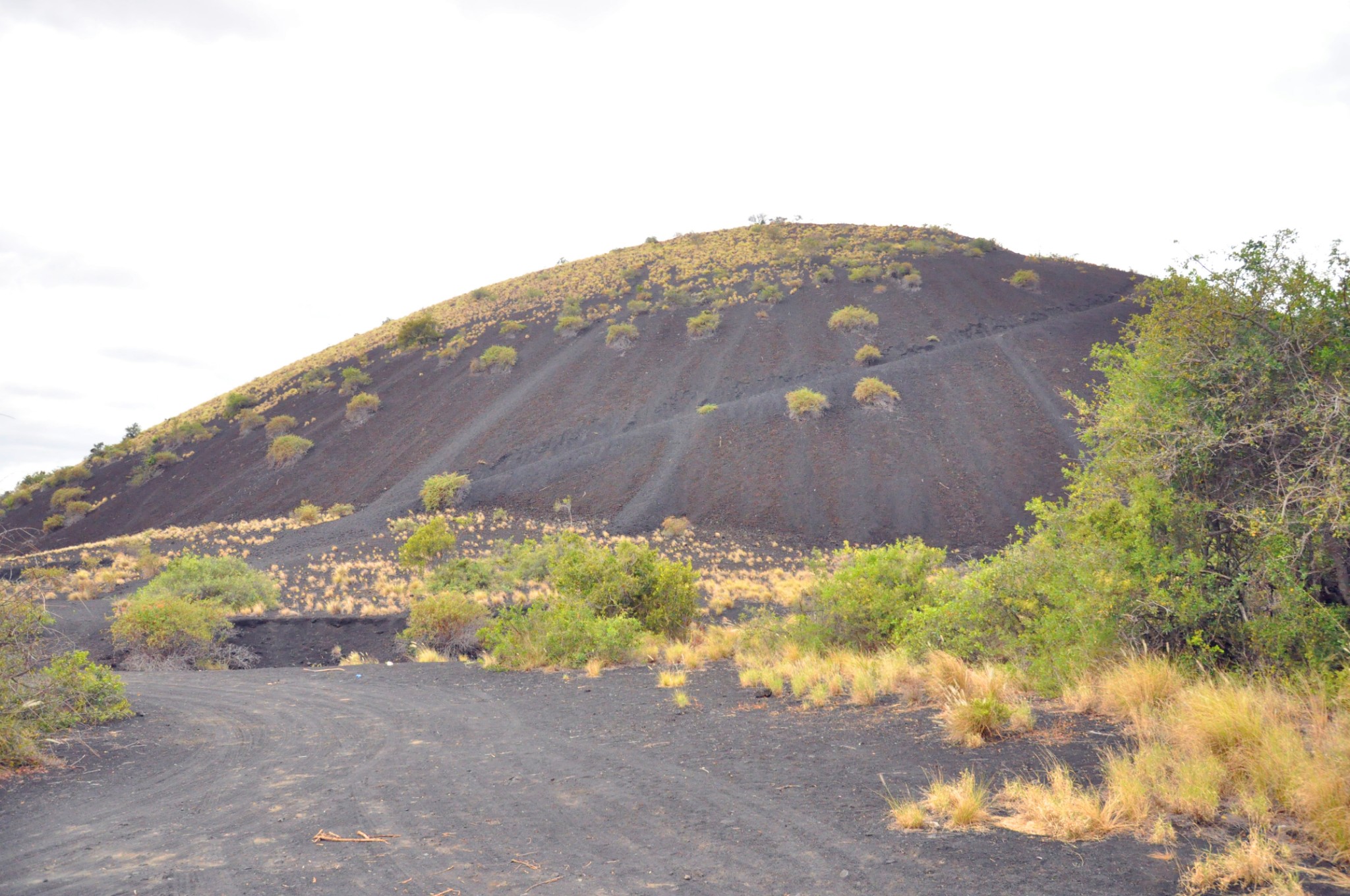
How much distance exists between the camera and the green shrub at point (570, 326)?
61094mm

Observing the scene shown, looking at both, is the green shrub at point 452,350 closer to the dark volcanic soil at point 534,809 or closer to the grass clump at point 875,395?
the grass clump at point 875,395

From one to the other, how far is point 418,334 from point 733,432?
3476cm

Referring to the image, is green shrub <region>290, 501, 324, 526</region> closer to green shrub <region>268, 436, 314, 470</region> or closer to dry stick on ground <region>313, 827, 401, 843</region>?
green shrub <region>268, 436, 314, 470</region>

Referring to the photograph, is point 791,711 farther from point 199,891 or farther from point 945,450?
point 945,450

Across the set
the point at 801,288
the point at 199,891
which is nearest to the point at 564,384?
the point at 801,288

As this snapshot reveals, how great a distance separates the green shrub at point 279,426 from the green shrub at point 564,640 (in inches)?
1895

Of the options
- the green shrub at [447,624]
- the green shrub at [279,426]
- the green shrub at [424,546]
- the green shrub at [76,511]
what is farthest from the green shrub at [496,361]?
the green shrub at [447,624]

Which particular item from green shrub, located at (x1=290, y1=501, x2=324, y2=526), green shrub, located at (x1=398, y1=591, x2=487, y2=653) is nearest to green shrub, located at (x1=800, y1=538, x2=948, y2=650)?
green shrub, located at (x1=398, y1=591, x2=487, y2=653)

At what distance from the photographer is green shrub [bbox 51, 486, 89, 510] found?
178ft

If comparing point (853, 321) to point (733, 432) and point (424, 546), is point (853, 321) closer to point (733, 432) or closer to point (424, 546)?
point (733, 432)

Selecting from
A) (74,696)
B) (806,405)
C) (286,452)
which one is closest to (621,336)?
(806,405)

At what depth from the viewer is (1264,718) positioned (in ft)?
17.7

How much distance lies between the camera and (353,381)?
60.3m

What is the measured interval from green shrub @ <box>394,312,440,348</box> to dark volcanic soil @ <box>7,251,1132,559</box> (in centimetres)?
321
